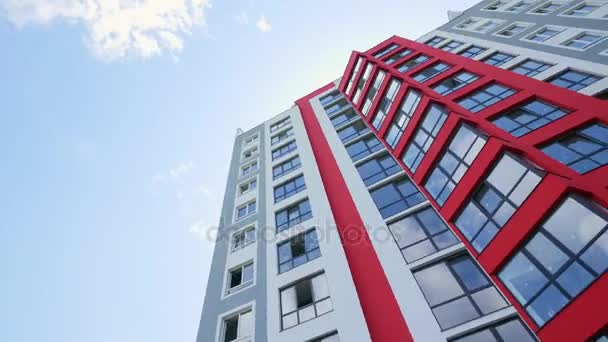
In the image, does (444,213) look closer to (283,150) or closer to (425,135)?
(425,135)

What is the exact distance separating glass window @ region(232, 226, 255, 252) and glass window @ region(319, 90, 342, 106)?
56.6 ft

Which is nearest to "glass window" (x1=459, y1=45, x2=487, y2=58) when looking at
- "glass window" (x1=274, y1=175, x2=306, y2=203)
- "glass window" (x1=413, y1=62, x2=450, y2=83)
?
"glass window" (x1=413, y1=62, x2=450, y2=83)

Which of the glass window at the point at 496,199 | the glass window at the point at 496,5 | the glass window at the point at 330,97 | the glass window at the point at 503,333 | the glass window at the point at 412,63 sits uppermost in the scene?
the glass window at the point at 496,5

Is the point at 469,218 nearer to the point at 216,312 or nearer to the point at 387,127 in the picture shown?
the point at 387,127

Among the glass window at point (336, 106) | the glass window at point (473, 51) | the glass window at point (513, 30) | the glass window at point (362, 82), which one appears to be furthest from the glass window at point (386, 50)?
the glass window at point (513, 30)

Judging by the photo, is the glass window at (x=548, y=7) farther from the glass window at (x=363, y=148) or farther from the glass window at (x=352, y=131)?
the glass window at (x=363, y=148)

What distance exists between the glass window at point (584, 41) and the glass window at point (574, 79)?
148 inches

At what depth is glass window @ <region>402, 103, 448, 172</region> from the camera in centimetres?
1741

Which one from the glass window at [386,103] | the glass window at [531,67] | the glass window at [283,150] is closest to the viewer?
the glass window at [531,67]

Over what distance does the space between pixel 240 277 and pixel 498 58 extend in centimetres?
2247

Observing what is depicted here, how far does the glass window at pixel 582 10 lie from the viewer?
25.1 m

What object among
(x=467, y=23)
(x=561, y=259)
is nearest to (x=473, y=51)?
(x=467, y=23)

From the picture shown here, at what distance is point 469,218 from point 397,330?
5334mm

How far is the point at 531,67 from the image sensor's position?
69.6ft
